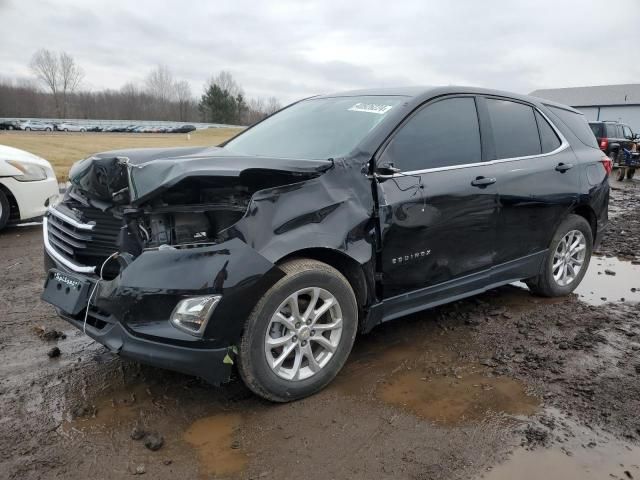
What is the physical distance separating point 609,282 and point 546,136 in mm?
1963

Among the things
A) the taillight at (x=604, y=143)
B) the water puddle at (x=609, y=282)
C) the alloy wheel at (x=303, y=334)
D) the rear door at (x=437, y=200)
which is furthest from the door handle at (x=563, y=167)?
the taillight at (x=604, y=143)

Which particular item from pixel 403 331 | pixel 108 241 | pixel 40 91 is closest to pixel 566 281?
pixel 403 331

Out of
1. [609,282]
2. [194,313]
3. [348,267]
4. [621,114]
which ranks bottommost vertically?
[609,282]

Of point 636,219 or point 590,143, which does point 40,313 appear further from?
point 636,219

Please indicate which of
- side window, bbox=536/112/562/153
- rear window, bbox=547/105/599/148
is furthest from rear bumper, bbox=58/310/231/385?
rear window, bbox=547/105/599/148

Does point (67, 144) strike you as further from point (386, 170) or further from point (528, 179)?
point (386, 170)

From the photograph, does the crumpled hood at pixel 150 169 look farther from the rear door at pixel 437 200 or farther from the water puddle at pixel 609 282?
the water puddle at pixel 609 282

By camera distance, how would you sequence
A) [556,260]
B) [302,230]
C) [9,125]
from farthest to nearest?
[9,125] < [556,260] < [302,230]

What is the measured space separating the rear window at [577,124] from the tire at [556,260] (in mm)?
778

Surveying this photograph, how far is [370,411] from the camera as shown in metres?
2.80

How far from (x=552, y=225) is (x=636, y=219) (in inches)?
240

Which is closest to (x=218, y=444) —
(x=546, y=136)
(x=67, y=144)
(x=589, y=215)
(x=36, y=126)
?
(x=546, y=136)

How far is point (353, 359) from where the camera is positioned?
3.41 meters

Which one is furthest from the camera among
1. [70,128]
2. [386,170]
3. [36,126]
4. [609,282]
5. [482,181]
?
[70,128]
